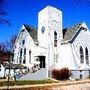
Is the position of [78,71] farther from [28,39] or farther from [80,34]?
[28,39]

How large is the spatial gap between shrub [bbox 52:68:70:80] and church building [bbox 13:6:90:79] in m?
1.09

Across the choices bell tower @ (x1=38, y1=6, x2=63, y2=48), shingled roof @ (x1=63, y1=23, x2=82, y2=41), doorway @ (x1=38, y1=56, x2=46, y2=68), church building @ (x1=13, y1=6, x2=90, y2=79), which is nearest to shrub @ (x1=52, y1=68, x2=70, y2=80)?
church building @ (x1=13, y1=6, x2=90, y2=79)

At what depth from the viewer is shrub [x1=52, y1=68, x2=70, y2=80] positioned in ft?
134

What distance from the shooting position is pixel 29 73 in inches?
1574

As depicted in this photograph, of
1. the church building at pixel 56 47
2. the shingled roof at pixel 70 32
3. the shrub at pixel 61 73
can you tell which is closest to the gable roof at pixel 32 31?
the church building at pixel 56 47

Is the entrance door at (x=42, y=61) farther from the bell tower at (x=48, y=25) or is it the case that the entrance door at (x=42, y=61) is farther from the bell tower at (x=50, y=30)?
the bell tower at (x=48, y=25)

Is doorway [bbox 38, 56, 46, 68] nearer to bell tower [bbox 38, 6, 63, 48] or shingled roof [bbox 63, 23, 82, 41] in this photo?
bell tower [bbox 38, 6, 63, 48]

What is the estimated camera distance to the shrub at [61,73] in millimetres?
40778

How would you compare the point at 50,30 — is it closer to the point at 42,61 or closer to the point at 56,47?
the point at 56,47

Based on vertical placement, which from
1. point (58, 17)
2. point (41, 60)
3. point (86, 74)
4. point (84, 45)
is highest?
point (58, 17)

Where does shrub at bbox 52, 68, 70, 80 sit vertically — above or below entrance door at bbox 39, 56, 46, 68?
below

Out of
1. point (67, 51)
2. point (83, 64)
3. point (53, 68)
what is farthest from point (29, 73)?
point (83, 64)

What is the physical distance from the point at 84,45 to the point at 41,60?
356 inches

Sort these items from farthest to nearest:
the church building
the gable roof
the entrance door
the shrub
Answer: the gable roof, the entrance door, the church building, the shrub
